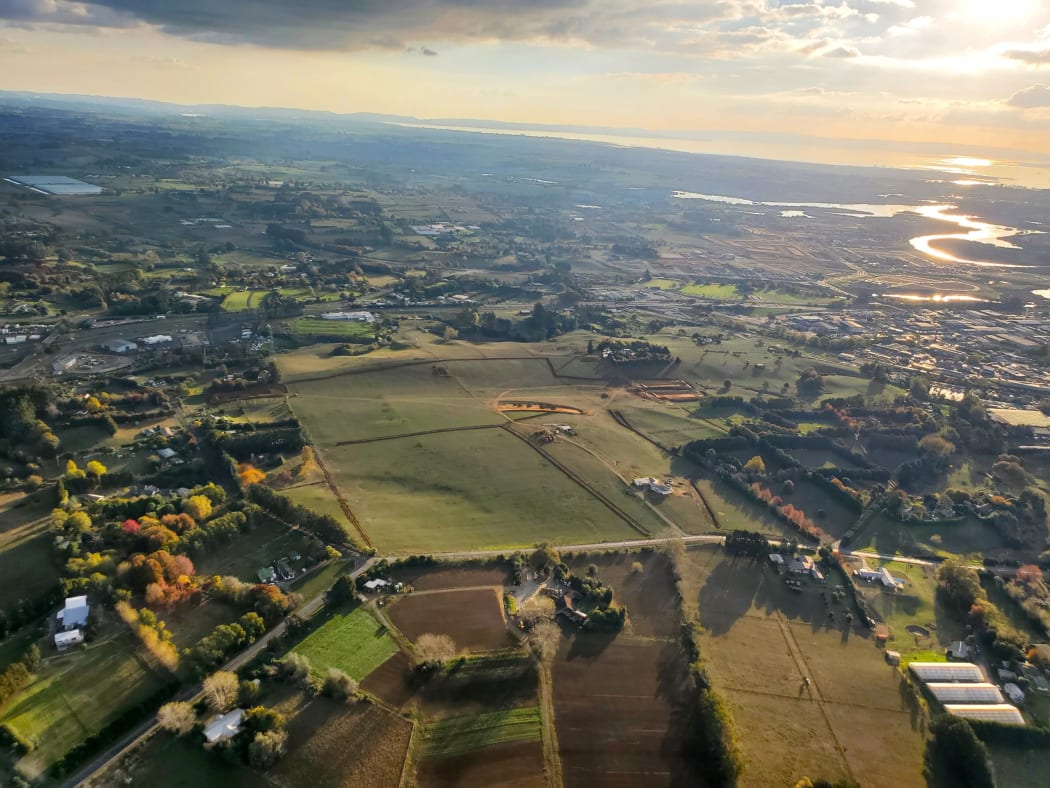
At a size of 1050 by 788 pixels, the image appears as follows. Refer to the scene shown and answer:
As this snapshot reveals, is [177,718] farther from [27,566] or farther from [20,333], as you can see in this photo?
[20,333]

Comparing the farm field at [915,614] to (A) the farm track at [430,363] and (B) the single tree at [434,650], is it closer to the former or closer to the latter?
(B) the single tree at [434,650]

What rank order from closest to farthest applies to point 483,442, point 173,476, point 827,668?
point 827,668 → point 173,476 → point 483,442

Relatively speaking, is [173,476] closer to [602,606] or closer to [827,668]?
[602,606]

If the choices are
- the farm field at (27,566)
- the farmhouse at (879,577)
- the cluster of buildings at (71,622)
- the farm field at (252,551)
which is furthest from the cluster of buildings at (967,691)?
the farm field at (27,566)

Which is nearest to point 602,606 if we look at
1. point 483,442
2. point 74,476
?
point 483,442

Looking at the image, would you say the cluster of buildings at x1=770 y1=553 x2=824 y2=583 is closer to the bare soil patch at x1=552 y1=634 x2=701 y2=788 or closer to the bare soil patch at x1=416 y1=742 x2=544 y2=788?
the bare soil patch at x1=552 y1=634 x2=701 y2=788

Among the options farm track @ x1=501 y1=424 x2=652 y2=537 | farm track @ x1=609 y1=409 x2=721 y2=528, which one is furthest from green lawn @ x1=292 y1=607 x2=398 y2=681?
farm track @ x1=609 y1=409 x2=721 y2=528
